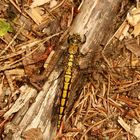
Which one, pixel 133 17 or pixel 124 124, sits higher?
pixel 133 17

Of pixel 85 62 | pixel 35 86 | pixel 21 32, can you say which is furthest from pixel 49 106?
pixel 21 32

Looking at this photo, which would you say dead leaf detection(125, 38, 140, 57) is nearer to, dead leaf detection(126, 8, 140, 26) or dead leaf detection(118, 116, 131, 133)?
dead leaf detection(126, 8, 140, 26)

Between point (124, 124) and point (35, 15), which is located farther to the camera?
point (35, 15)

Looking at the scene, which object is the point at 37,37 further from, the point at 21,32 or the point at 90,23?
the point at 90,23

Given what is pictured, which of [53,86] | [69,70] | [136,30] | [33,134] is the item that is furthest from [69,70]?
[136,30]

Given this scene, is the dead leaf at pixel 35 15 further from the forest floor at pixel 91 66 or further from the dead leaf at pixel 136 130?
the dead leaf at pixel 136 130

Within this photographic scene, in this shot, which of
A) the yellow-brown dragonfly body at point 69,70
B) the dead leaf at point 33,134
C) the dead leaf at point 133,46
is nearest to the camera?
the dead leaf at point 33,134

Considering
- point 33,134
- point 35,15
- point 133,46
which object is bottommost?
point 33,134

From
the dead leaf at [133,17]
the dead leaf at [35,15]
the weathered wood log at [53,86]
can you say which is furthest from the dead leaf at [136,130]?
the dead leaf at [35,15]

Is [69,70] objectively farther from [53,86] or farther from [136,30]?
[136,30]

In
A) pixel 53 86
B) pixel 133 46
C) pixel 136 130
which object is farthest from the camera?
pixel 133 46
